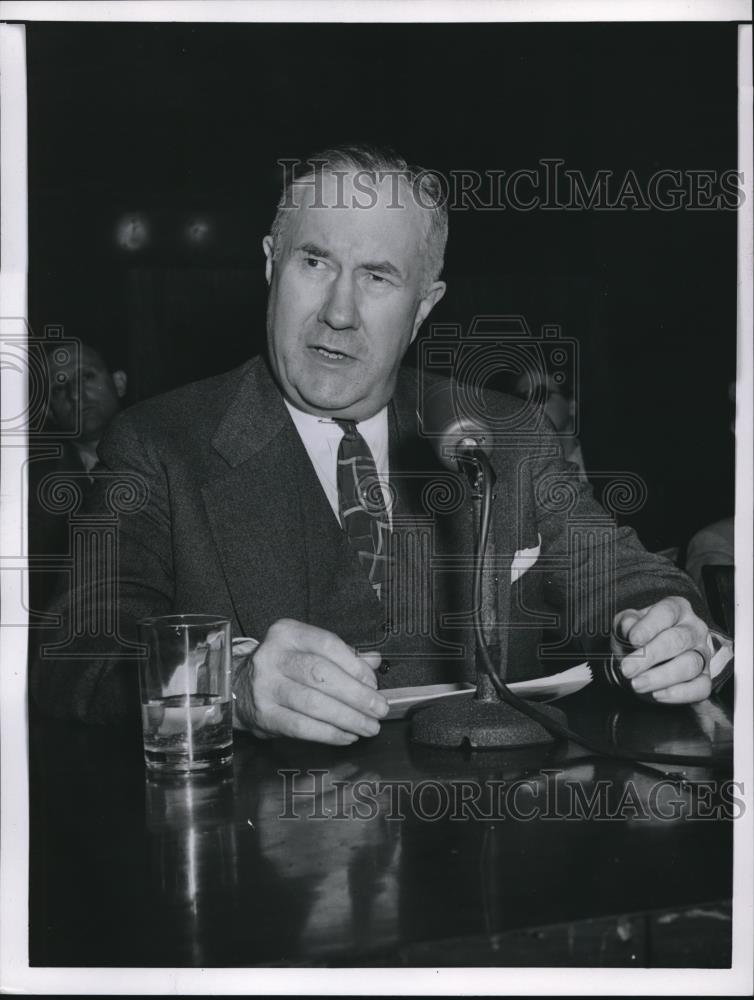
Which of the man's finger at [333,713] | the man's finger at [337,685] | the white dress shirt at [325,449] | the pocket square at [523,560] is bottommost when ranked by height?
the man's finger at [333,713]

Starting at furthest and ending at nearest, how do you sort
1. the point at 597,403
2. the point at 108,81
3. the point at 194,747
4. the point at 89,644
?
the point at 597,403, the point at 108,81, the point at 89,644, the point at 194,747

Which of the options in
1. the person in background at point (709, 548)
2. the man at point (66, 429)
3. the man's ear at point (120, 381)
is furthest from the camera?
the man's ear at point (120, 381)

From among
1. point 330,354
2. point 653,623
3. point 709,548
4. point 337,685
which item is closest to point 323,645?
point 337,685

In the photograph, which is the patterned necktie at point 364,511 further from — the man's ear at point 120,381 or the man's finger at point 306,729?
the man's ear at point 120,381

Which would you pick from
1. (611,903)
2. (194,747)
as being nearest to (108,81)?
(194,747)

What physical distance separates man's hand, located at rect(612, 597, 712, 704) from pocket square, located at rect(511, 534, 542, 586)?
429 millimetres

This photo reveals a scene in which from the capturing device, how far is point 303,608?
4.95ft

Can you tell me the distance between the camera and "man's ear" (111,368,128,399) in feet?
7.09

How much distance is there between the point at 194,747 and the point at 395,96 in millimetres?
1101

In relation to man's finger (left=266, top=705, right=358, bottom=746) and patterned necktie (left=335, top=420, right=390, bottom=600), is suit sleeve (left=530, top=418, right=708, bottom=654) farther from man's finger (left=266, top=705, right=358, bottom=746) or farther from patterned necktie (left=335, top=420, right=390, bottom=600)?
man's finger (left=266, top=705, right=358, bottom=746)

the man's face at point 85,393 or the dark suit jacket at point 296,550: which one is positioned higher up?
the man's face at point 85,393

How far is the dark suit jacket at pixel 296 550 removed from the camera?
59.3 inches

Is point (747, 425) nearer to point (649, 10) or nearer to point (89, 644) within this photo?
point (649, 10)

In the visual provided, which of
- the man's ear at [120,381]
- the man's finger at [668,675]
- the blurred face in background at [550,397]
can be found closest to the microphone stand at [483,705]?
Answer: the man's finger at [668,675]
